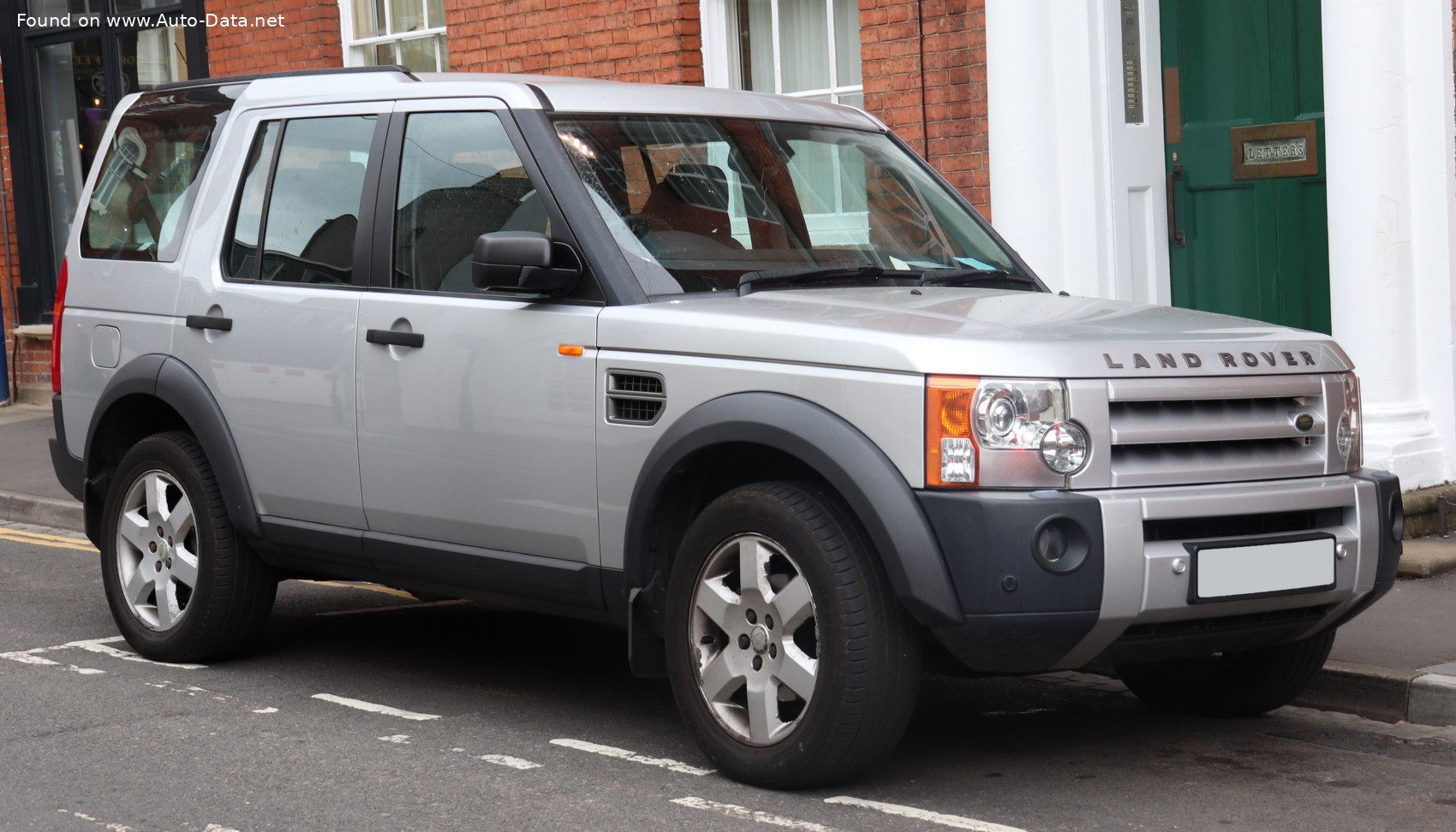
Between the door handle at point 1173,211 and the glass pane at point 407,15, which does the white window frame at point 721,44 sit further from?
the glass pane at point 407,15

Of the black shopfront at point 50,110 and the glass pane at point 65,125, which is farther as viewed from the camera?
the glass pane at point 65,125

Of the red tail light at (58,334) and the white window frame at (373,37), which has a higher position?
the white window frame at (373,37)

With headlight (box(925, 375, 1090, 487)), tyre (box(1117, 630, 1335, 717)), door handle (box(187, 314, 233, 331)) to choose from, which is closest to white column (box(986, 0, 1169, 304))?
tyre (box(1117, 630, 1335, 717))

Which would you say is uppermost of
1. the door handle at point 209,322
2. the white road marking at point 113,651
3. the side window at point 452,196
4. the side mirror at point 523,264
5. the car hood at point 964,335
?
the side window at point 452,196

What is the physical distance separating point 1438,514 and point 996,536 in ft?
14.6

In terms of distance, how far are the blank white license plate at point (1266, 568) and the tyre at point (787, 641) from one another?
0.75m

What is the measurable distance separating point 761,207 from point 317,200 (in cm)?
154

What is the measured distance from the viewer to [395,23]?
551 inches

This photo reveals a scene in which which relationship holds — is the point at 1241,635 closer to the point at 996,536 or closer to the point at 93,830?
the point at 996,536

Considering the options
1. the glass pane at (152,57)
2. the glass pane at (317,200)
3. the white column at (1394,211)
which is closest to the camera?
the glass pane at (317,200)

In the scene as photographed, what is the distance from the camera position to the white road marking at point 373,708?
5.92 meters

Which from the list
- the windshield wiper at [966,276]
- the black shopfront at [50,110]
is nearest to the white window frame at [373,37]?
the black shopfront at [50,110]

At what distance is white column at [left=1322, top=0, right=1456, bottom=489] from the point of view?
26.9ft

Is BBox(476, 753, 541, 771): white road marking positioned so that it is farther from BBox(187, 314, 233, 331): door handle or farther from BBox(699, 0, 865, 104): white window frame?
BBox(699, 0, 865, 104): white window frame
